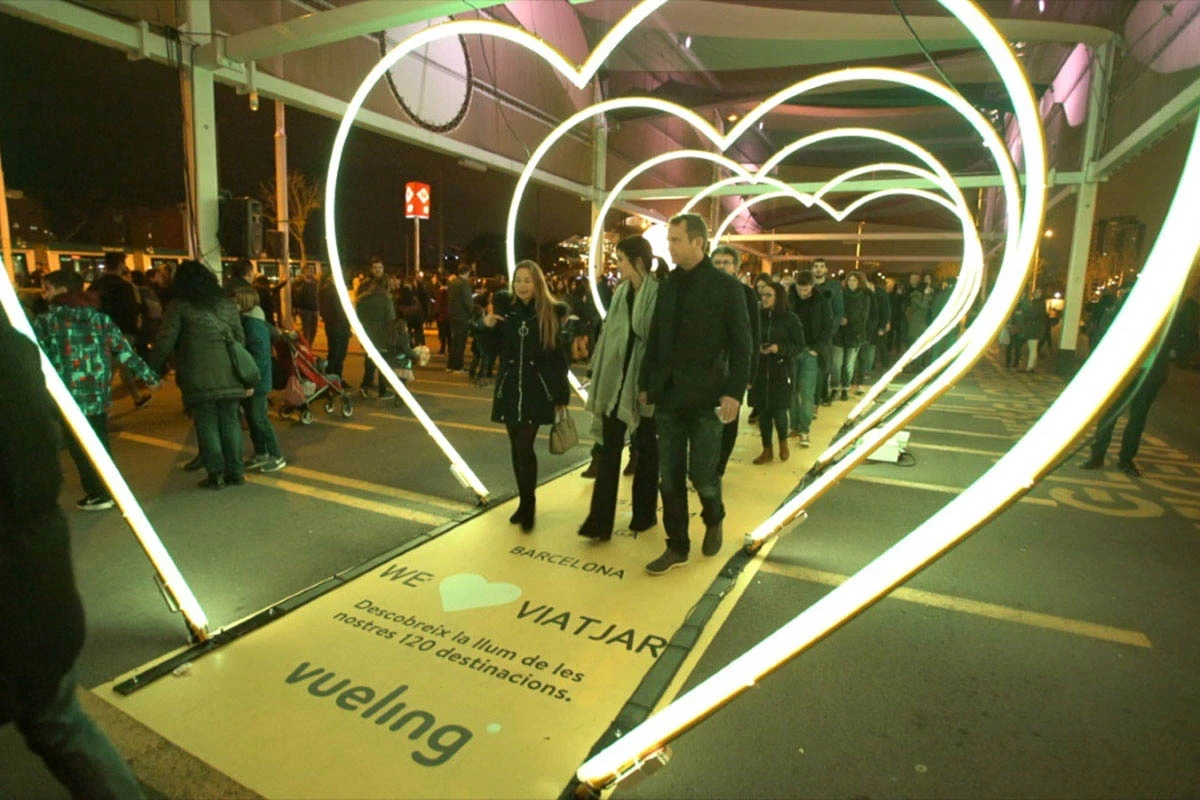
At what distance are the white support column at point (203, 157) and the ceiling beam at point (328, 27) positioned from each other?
270mm

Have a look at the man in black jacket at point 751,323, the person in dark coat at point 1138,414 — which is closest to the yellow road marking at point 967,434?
the person in dark coat at point 1138,414

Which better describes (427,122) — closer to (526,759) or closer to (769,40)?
(769,40)

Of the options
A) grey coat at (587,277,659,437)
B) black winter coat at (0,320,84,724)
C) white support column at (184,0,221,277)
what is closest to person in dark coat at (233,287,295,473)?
white support column at (184,0,221,277)

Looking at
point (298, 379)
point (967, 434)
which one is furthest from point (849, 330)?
point (298, 379)

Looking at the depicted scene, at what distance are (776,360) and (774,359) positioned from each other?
0.02 meters

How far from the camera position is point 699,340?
3809 mm

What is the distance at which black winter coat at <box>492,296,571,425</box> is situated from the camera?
14.4ft

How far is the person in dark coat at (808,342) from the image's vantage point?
24.9 ft

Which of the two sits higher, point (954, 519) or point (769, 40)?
point (769, 40)

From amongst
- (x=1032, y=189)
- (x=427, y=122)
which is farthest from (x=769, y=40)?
(x=1032, y=189)

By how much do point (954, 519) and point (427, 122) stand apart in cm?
1094

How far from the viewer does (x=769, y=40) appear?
49.8 feet

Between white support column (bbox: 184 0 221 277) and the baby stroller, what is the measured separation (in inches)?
47.9

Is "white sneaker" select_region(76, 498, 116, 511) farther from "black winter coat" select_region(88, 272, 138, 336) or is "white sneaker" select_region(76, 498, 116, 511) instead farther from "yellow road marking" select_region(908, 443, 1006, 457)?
"yellow road marking" select_region(908, 443, 1006, 457)
